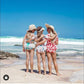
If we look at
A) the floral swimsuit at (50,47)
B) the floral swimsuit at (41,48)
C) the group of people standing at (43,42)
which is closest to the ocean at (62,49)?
the group of people standing at (43,42)

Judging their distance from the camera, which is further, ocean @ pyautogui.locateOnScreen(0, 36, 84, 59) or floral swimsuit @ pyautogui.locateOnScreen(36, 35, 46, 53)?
ocean @ pyautogui.locateOnScreen(0, 36, 84, 59)

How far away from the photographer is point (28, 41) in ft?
27.5

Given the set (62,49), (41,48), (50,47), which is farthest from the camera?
(62,49)

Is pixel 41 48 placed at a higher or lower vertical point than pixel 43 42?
lower

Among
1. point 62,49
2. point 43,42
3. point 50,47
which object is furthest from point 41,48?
point 62,49

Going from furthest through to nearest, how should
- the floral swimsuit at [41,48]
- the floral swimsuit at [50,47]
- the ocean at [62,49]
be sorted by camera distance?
the ocean at [62,49]
the floral swimsuit at [41,48]
the floral swimsuit at [50,47]

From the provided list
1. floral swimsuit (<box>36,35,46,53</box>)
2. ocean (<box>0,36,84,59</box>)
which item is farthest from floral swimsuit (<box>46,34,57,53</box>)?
ocean (<box>0,36,84,59</box>)

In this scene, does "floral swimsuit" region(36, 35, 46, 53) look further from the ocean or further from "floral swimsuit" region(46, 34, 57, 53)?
the ocean

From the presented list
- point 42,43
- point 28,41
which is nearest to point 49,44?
point 42,43

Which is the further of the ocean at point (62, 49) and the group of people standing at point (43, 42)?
the ocean at point (62, 49)

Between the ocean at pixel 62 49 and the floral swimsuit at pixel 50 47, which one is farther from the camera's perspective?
the ocean at pixel 62 49

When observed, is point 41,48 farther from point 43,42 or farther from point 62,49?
point 62,49

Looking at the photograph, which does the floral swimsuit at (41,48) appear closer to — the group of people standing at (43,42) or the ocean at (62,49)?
the group of people standing at (43,42)

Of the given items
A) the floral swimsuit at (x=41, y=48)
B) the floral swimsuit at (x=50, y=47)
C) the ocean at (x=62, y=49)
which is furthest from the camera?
the ocean at (x=62, y=49)
